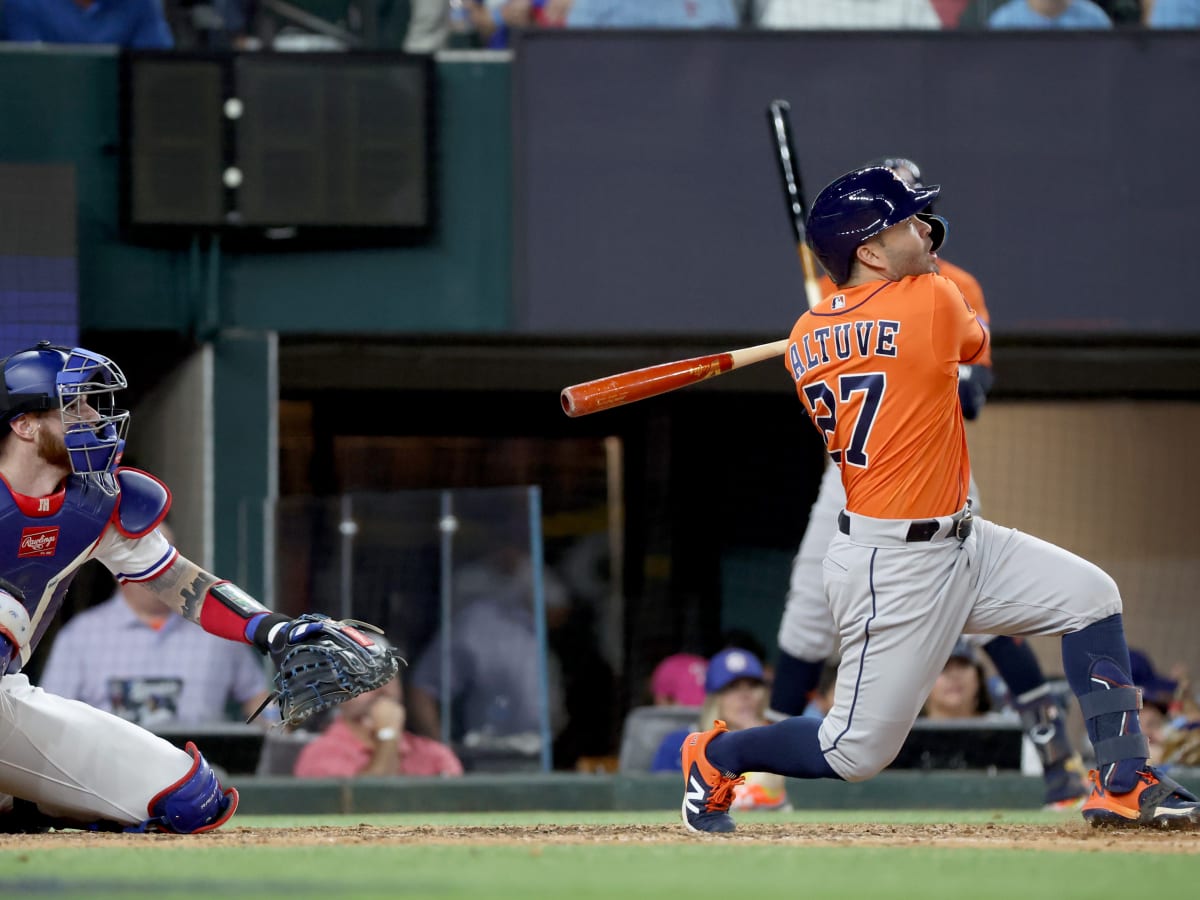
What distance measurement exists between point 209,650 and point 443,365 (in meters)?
2.72

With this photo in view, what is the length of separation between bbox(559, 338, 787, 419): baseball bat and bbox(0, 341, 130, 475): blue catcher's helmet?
113 centimetres

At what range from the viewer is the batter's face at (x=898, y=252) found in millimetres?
4609

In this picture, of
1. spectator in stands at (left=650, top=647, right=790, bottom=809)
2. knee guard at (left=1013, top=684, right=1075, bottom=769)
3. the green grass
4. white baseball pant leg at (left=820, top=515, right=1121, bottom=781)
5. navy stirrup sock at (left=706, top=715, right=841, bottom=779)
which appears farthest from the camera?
spectator in stands at (left=650, top=647, right=790, bottom=809)

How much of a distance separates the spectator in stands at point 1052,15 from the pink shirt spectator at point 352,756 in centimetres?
433

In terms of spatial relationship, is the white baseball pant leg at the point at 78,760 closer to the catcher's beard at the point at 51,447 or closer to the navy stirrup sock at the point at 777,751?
the catcher's beard at the point at 51,447

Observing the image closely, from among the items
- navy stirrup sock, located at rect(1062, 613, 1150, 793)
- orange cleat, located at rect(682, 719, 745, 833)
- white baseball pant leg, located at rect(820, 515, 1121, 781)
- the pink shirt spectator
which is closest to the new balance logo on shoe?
orange cleat, located at rect(682, 719, 745, 833)

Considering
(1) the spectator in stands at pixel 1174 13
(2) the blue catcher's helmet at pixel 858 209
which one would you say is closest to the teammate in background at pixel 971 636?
(2) the blue catcher's helmet at pixel 858 209

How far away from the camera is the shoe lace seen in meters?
4.69

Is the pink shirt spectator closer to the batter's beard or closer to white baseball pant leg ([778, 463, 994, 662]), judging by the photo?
white baseball pant leg ([778, 463, 994, 662])

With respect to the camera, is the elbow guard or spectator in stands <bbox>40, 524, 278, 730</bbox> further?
spectator in stands <bbox>40, 524, 278, 730</bbox>

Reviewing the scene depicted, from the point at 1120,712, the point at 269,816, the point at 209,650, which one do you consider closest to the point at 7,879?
the point at 1120,712

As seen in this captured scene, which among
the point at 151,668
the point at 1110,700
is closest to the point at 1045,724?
the point at 1110,700

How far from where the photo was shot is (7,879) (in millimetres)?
3465

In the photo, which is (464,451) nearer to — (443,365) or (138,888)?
(443,365)
